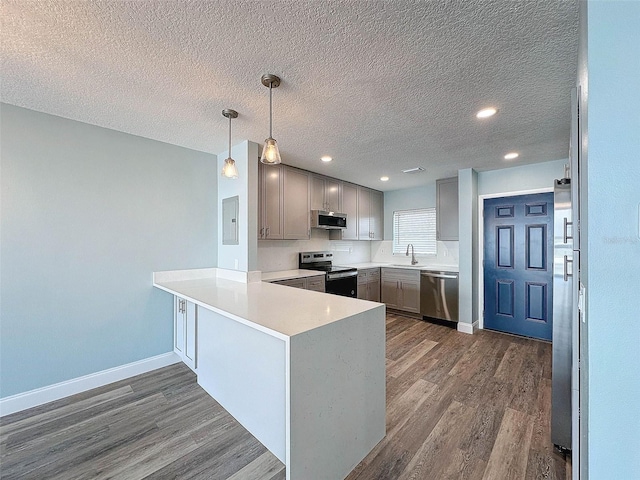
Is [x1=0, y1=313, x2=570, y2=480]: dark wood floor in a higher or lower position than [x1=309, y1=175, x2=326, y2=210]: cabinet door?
lower

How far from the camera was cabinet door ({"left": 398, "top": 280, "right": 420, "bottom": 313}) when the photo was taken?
4.54 metres

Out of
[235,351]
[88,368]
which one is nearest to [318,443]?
[235,351]

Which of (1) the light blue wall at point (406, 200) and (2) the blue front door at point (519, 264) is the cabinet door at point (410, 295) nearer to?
(2) the blue front door at point (519, 264)

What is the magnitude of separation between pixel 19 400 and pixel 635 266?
3835mm

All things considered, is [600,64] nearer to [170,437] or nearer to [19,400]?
[170,437]

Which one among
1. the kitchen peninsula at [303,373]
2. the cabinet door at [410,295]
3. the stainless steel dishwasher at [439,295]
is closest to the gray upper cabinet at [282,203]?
the kitchen peninsula at [303,373]

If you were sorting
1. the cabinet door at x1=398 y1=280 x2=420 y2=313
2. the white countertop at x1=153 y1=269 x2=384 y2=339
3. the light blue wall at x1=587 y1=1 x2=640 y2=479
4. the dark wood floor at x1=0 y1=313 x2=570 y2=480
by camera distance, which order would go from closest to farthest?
the light blue wall at x1=587 y1=1 x2=640 y2=479 → the white countertop at x1=153 y1=269 x2=384 y2=339 → the dark wood floor at x1=0 y1=313 x2=570 y2=480 → the cabinet door at x1=398 y1=280 x2=420 y2=313

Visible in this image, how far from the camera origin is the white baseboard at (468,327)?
12.7 ft

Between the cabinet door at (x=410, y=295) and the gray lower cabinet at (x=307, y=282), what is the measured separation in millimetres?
1743

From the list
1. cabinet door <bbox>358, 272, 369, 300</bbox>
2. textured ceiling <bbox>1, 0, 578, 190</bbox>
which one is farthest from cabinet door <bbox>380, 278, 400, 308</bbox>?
textured ceiling <bbox>1, 0, 578, 190</bbox>

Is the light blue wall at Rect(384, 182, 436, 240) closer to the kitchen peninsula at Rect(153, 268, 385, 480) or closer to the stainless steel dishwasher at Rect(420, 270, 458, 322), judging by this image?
the stainless steel dishwasher at Rect(420, 270, 458, 322)

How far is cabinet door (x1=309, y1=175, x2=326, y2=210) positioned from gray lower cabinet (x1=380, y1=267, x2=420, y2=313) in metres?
1.84

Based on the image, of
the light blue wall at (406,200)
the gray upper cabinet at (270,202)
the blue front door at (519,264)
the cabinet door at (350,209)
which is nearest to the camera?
the gray upper cabinet at (270,202)

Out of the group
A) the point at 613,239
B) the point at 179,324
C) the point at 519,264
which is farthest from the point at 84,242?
the point at 519,264
